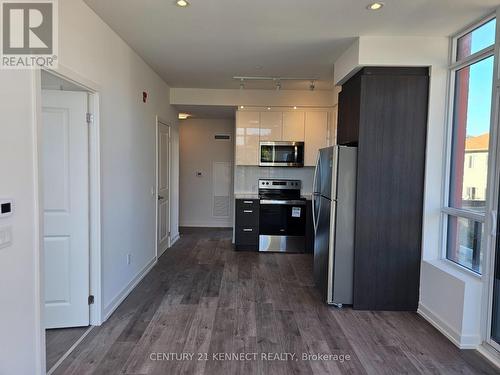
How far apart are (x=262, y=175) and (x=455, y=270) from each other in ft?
12.1

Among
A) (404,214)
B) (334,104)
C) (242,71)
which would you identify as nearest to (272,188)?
(334,104)

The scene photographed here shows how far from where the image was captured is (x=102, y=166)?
2965 millimetres

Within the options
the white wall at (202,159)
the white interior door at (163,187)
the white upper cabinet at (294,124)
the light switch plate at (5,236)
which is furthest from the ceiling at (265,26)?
the white wall at (202,159)

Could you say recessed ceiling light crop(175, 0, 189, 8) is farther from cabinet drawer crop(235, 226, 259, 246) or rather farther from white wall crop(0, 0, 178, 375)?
cabinet drawer crop(235, 226, 259, 246)

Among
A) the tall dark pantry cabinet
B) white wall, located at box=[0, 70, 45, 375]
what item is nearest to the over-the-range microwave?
the tall dark pantry cabinet

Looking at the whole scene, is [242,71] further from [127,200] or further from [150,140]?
[127,200]

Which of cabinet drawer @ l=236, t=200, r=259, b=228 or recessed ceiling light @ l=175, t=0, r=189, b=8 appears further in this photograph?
cabinet drawer @ l=236, t=200, r=259, b=228

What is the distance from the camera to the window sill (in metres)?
2.75

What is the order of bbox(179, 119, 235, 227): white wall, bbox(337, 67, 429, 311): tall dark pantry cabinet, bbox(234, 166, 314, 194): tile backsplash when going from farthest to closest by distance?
bbox(179, 119, 235, 227): white wall, bbox(234, 166, 314, 194): tile backsplash, bbox(337, 67, 429, 311): tall dark pantry cabinet

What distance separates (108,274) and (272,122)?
3618 mm

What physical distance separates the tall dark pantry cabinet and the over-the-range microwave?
2.33 meters

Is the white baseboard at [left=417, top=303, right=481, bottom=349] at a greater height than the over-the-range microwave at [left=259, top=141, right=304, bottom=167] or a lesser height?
lesser

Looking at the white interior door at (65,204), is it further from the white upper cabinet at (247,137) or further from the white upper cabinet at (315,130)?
the white upper cabinet at (315,130)

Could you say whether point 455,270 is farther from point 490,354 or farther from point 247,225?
point 247,225
